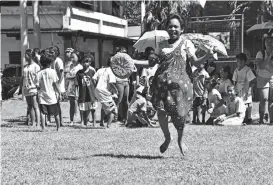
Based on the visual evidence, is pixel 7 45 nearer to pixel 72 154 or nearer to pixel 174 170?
pixel 72 154

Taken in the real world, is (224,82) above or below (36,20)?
below

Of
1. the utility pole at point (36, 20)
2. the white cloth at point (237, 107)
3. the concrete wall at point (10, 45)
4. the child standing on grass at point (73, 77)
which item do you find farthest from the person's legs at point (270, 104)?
the concrete wall at point (10, 45)

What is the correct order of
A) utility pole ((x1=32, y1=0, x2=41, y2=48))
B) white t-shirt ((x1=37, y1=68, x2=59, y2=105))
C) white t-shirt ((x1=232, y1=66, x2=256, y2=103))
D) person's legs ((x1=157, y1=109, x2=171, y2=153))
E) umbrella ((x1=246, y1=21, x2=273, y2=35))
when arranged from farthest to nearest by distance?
1. utility pole ((x1=32, y1=0, x2=41, y2=48))
2. umbrella ((x1=246, y1=21, x2=273, y2=35))
3. white t-shirt ((x1=232, y1=66, x2=256, y2=103))
4. white t-shirt ((x1=37, y1=68, x2=59, y2=105))
5. person's legs ((x1=157, y1=109, x2=171, y2=153))

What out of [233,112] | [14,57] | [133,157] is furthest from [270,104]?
[14,57]

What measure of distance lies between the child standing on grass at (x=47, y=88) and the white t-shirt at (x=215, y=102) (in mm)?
3850

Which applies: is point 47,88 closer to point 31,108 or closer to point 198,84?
point 31,108

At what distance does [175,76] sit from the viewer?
6.60 meters

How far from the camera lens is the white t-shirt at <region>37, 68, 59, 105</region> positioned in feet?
34.0

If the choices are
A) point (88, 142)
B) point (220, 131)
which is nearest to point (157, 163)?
point (88, 142)

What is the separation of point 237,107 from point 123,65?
5.23 metres

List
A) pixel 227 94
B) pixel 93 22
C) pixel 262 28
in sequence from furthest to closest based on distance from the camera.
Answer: pixel 93 22
pixel 262 28
pixel 227 94

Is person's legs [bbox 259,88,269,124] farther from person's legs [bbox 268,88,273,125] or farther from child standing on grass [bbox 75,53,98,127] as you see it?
child standing on grass [bbox 75,53,98,127]

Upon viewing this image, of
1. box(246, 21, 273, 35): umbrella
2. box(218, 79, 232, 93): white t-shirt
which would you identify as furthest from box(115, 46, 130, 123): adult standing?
box(246, 21, 273, 35): umbrella

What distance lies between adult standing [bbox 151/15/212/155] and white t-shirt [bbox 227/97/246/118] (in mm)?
5020
